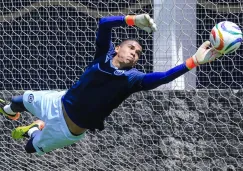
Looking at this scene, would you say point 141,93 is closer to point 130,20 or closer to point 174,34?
point 174,34

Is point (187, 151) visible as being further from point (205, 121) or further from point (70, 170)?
point (70, 170)

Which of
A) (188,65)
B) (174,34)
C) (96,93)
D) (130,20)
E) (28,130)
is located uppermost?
(130,20)

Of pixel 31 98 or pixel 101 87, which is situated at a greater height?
pixel 101 87

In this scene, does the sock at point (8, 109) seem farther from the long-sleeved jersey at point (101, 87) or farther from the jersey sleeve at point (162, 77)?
the jersey sleeve at point (162, 77)

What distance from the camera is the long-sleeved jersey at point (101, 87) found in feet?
15.9

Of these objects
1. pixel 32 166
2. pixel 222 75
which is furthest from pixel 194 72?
pixel 32 166

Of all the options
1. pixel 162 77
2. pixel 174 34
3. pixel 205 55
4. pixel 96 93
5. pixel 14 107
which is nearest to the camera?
pixel 205 55

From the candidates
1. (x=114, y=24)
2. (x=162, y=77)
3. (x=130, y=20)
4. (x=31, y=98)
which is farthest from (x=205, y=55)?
(x=31, y=98)

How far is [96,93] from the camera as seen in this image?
16.1 feet

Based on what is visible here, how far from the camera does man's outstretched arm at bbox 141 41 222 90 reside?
4.38 meters

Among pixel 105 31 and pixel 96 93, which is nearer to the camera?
pixel 105 31

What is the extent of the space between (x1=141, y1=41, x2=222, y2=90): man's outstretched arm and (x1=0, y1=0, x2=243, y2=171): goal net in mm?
1173

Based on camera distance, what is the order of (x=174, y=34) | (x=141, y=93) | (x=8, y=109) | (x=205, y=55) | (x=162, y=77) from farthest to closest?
1. (x=141, y=93)
2. (x=174, y=34)
3. (x=8, y=109)
4. (x=162, y=77)
5. (x=205, y=55)

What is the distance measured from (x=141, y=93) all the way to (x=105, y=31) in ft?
4.22
